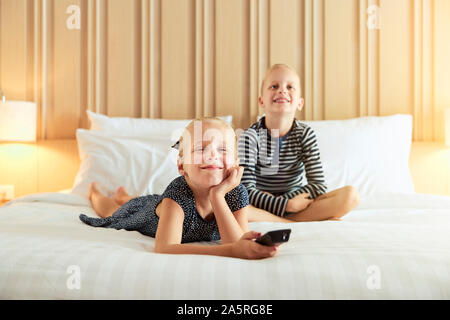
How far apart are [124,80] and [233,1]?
2.62 ft

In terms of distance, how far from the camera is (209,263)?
0.74 metres

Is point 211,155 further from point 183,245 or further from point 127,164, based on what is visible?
point 127,164

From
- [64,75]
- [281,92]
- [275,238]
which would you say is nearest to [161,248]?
[275,238]

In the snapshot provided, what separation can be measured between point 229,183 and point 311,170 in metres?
0.64

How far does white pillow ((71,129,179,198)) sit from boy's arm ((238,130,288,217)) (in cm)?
40

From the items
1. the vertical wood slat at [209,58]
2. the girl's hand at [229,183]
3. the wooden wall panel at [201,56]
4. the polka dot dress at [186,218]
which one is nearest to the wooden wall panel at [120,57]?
the wooden wall panel at [201,56]

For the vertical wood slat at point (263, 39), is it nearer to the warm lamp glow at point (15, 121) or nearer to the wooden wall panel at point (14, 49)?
the warm lamp glow at point (15, 121)

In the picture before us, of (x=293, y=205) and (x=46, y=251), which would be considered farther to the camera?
(x=293, y=205)

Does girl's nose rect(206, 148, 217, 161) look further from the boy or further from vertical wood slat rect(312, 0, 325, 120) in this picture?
vertical wood slat rect(312, 0, 325, 120)

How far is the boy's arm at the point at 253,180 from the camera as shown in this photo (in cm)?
144

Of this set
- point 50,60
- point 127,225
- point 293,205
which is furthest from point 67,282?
point 50,60

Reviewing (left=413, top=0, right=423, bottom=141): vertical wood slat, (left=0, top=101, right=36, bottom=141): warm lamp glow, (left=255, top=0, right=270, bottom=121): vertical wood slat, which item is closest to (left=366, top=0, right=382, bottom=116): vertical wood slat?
(left=413, top=0, right=423, bottom=141): vertical wood slat

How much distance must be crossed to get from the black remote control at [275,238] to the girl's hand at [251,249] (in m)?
0.01
